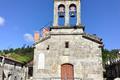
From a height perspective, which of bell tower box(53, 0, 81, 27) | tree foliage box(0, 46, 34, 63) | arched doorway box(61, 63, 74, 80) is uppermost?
bell tower box(53, 0, 81, 27)

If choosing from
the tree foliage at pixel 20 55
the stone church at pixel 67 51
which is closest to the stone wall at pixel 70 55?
the stone church at pixel 67 51

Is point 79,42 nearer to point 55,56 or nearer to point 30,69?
point 55,56

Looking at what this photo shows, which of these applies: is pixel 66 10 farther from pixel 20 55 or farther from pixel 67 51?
pixel 20 55

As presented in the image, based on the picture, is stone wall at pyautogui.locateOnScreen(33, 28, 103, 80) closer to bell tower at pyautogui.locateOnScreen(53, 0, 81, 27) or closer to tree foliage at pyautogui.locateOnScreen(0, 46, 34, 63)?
bell tower at pyautogui.locateOnScreen(53, 0, 81, 27)

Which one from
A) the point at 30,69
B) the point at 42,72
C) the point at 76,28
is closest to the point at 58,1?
the point at 76,28

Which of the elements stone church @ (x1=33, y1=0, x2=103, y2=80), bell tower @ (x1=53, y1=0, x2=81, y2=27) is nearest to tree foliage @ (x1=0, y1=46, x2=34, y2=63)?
stone church @ (x1=33, y1=0, x2=103, y2=80)


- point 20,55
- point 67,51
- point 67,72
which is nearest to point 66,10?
point 67,51

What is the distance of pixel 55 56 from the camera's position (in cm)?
2542

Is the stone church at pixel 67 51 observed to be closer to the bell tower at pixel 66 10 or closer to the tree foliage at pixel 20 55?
the bell tower at pixel 66 10

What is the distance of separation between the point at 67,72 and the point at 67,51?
2149 millimetres

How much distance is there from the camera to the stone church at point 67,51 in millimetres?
24844

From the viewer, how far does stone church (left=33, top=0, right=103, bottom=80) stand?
24844 mm

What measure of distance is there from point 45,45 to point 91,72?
5.53 m

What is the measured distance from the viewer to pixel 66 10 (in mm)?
25953
